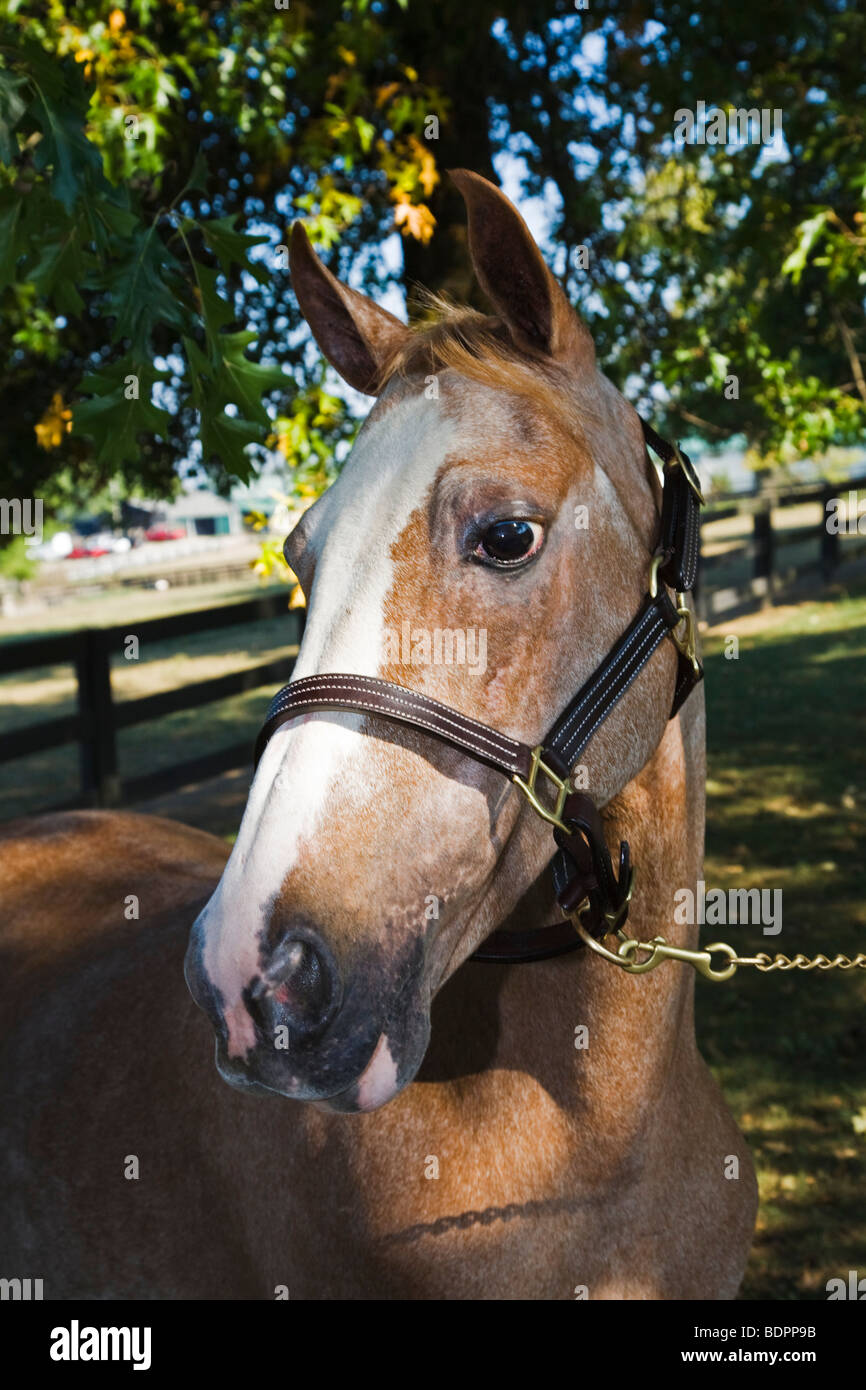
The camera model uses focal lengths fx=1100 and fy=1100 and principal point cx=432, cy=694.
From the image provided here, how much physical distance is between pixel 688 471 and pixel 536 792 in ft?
2.34

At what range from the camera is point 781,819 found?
7.73 meters

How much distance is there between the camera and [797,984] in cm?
555

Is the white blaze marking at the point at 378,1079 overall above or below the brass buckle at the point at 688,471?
below

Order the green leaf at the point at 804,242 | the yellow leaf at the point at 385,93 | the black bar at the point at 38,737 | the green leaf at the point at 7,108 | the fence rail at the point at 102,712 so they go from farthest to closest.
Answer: the fence rail at the point at 102,712
the black bar at the point at 38,737
the yellow leaf at the point at 385,93
the green leaf at the point at 804,242
the green leaf at the point at 7,108

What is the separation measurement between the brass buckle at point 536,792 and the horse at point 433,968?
34mm

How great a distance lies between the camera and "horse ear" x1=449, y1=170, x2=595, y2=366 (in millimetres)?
1688

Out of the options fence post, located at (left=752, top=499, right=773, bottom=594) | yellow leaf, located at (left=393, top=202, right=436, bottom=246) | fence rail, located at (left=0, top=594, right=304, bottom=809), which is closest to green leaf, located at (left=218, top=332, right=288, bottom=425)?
yellow leaf, located at (left=393, top=202, right=436, bottom=246)

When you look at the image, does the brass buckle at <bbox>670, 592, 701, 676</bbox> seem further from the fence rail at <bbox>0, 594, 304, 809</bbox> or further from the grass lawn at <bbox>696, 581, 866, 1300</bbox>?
the fence rail at <bbox>0, 594, 304, 809</bbox>

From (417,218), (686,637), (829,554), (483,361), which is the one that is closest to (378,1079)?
(686,637)

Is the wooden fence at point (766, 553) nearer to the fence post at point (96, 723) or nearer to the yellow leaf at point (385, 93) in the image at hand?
the fence post at point (96, 723)

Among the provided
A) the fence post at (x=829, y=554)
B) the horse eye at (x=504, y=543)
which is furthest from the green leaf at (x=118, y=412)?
the fence post at (x=829, y=554)

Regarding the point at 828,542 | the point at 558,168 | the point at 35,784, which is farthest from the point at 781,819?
the point at 828,542

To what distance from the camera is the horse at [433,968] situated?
150cm
